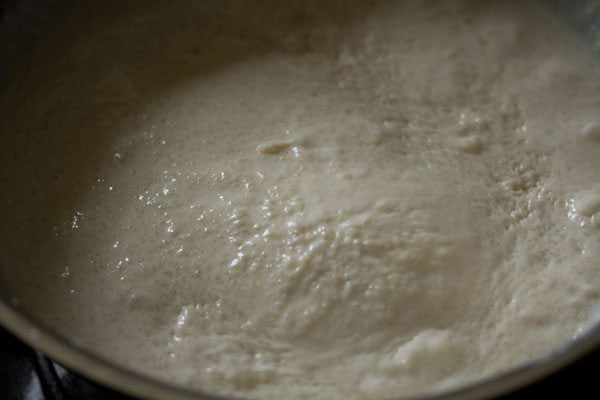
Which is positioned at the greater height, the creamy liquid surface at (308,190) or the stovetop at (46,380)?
the creamy liquid surface at (308,190)

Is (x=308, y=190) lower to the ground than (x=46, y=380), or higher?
higher

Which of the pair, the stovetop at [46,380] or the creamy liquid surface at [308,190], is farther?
the creamy liquid surface at [308,190]

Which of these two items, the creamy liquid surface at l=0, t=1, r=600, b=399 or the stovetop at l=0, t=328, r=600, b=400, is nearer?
the stovetop at l=0, t=328, r=600, b=400

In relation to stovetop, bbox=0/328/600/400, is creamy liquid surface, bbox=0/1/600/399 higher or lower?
higher

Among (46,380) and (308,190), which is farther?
(308,190)

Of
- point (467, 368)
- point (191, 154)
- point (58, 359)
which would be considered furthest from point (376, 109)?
point (58, 359)
